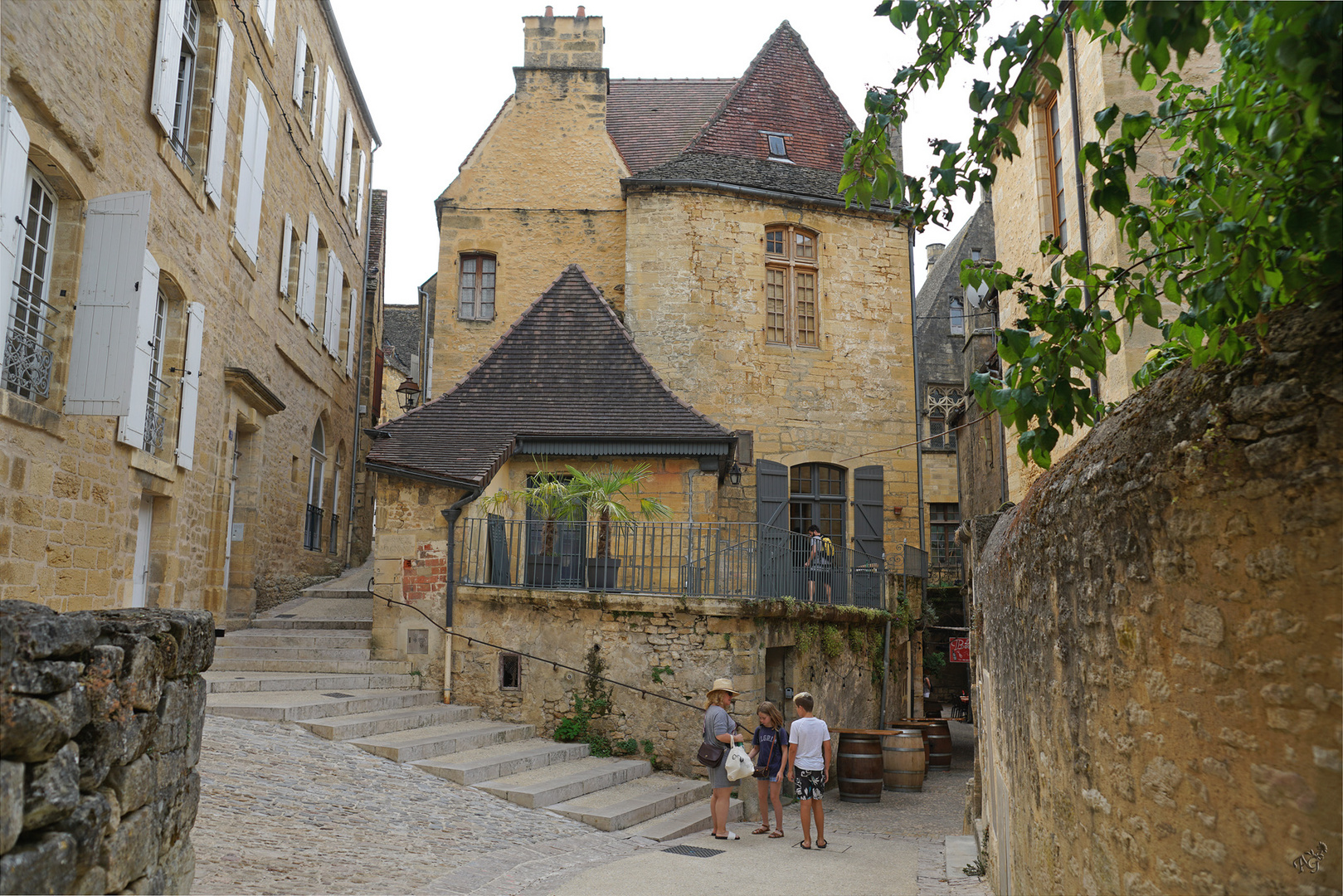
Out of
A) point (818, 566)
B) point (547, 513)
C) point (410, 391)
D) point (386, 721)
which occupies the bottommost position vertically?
point (386, 721)

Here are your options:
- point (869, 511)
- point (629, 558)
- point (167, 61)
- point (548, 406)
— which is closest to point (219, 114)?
point (167, 61)

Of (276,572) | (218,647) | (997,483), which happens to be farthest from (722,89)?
(218,647)

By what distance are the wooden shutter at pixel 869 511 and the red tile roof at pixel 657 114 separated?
6.98 m

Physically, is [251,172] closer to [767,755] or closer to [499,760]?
[499,760]

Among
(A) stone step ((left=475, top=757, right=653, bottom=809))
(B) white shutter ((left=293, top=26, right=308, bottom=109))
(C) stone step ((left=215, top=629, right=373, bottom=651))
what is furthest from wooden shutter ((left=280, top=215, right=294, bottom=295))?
(A) stone step ((left=475, top=757, right=653, bottom=809))

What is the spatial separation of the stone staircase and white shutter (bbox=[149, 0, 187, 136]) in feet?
17.4

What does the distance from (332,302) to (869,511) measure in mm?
9858

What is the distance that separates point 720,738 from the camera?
8.43 metres

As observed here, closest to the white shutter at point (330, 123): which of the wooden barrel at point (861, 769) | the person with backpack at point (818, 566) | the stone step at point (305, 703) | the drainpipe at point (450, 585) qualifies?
the drainpipe at point (450, 585)

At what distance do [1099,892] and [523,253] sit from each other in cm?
1582

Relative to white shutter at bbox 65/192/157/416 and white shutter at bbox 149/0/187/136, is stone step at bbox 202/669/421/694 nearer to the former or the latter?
white shutter at bbox 65/192/157/416

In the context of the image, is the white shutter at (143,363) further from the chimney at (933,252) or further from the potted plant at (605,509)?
the chimney at (933,252)

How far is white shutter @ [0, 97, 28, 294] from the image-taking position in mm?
6039

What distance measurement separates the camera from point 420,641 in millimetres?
10773
